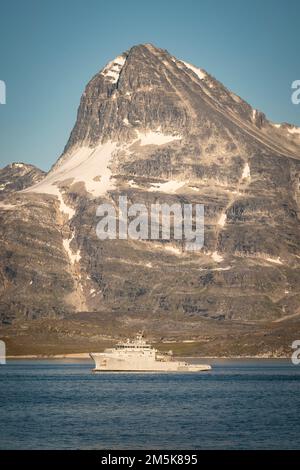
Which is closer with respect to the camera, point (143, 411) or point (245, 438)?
point (245, 438)

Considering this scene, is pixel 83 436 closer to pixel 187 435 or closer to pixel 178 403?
pixel 187 435

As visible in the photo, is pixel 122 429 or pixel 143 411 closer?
pixel 122 429
